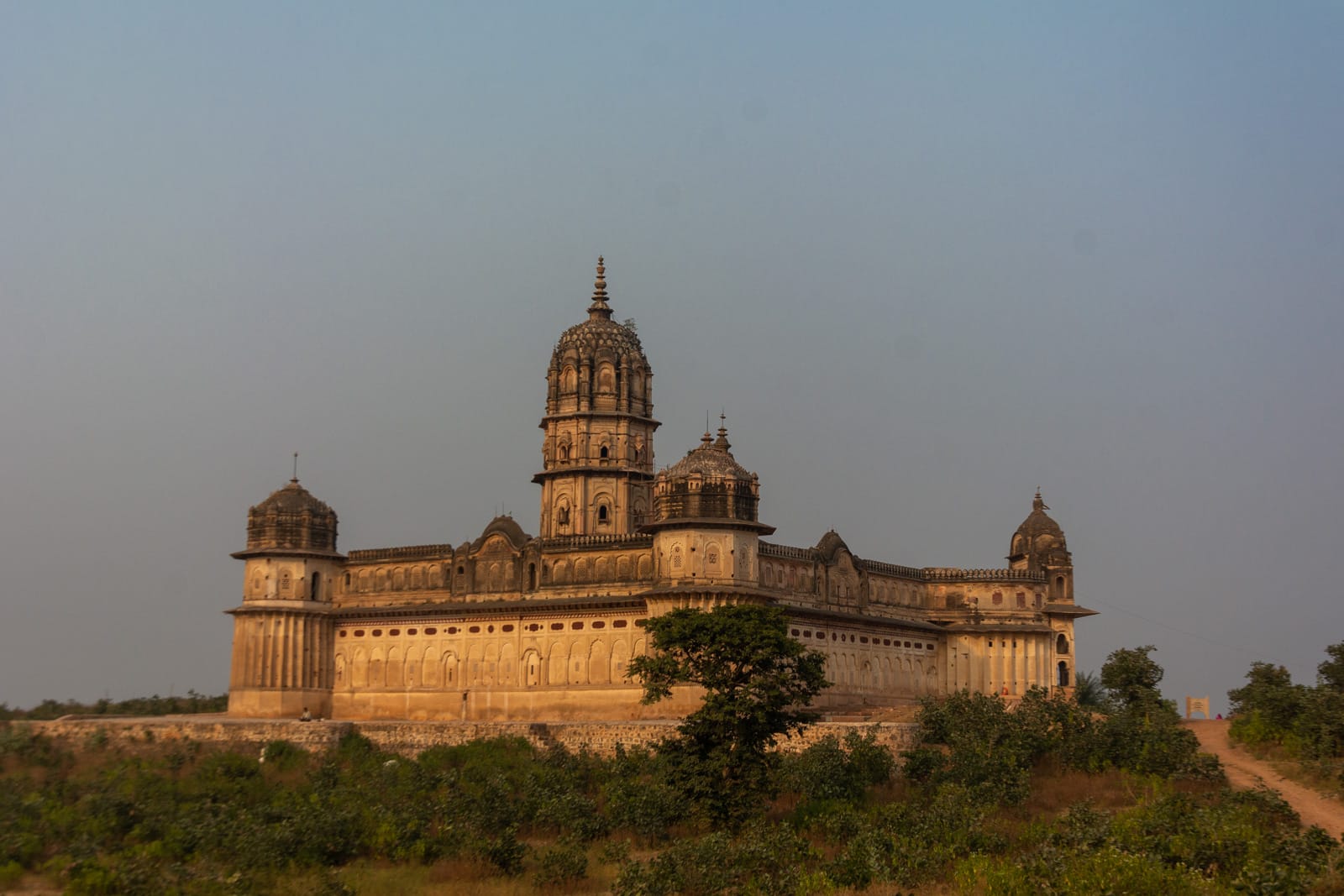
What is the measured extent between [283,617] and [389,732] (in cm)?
1153

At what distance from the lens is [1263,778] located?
41.4m

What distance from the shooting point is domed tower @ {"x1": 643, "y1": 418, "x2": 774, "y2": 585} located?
5297 centimetres

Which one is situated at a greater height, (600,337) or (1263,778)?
(600,337)

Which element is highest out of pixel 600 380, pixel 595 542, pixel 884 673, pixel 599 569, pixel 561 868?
pixel 600 380

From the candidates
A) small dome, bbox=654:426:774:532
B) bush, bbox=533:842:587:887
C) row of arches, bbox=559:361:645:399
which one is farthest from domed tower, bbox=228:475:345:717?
bush, bbox=533:842:587:887

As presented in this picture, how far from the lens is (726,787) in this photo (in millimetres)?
39344

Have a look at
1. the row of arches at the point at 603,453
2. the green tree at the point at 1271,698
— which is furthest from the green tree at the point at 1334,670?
the row of arches at the point at 603,453

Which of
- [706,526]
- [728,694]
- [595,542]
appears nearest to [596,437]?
[595,542]

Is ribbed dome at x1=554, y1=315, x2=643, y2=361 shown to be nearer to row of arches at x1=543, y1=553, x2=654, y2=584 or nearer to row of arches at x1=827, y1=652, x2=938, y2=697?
row of arches at x1=543, y1=553, x2=654, y2=584

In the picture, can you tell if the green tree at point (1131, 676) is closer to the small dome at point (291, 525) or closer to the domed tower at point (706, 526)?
the domed tower at point (706, 526)

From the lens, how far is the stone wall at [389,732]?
46438 millimetres

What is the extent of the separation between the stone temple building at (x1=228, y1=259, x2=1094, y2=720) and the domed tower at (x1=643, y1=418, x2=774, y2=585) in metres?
0.34

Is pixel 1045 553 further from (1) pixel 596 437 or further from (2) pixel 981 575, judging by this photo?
(1) pixel 596 437

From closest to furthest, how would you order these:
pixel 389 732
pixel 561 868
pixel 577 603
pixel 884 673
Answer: pixel 561 868
pixel 389 732
pixel 577 603
pixel 884 673
